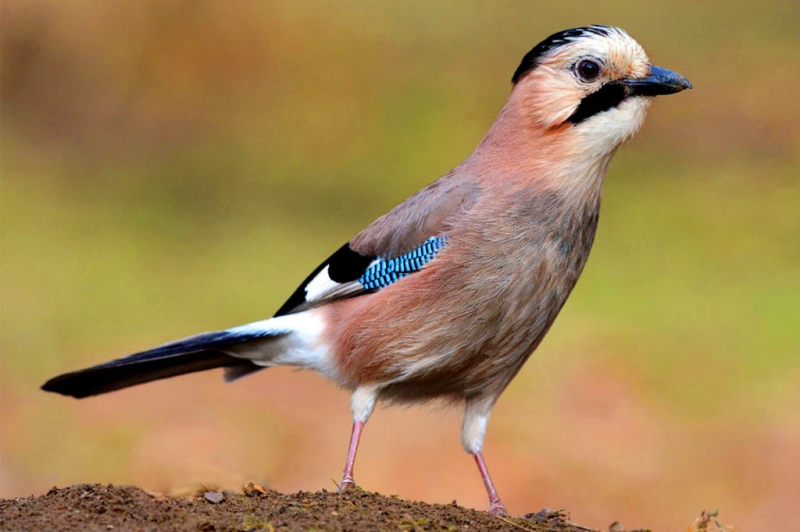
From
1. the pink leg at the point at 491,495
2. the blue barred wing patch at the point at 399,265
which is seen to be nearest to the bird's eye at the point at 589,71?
the blue barred wing patch at the point at 399,265

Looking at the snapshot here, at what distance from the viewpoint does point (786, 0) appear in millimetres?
17922

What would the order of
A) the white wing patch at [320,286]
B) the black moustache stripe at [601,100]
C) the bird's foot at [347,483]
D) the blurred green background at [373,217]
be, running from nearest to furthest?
the bird's foot at [347,483]
the black moustache stripe at [601,100]
the white wing patch at [320,286]
the blurred green background at [373,217]

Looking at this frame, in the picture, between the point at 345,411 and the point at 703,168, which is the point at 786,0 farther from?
the point at 345,411

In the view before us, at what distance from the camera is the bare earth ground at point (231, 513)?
4398mm

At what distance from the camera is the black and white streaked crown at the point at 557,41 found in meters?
5.81

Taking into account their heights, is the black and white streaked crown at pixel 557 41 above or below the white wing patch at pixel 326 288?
above

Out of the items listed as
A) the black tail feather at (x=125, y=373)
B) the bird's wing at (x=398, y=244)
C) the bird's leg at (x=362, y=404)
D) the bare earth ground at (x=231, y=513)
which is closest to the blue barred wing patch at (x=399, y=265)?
the bird's wing at (x=398, y=244)

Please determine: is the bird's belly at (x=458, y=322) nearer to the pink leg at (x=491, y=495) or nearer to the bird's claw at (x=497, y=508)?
the pink leg at (x=491, y=495)

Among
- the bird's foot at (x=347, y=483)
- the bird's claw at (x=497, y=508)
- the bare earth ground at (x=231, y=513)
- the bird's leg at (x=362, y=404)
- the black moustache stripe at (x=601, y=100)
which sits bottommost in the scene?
the bare earth ground at (x=231, y=513)

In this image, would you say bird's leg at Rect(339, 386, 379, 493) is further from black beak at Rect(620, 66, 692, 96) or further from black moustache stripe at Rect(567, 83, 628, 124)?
black beak at Rect(620, 66, 692, 96)

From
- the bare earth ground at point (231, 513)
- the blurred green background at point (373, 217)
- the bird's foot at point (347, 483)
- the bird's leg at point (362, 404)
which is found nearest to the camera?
the bare earth ground at point (231, 513)

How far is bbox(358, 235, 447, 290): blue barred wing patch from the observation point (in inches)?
228

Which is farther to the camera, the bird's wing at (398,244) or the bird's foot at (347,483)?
the bird's wing at (398,244)

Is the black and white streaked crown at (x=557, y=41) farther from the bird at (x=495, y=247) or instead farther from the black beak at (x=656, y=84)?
the black beak at (x=656, y=84)
